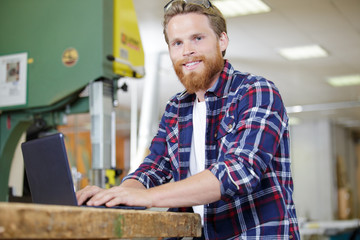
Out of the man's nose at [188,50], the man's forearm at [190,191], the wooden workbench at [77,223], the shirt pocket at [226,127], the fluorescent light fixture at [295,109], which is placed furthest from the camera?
the fluorescent light fixture at [295,109]

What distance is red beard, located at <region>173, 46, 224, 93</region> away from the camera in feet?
5.71

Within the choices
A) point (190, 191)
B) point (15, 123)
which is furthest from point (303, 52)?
point (190, 191)

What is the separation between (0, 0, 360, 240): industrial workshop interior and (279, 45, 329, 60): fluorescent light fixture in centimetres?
2

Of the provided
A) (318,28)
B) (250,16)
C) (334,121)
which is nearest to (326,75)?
(318,28)

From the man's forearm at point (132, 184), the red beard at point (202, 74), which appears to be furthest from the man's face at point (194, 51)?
the man's forearm at point (132, 184)

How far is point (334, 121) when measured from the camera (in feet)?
47.3

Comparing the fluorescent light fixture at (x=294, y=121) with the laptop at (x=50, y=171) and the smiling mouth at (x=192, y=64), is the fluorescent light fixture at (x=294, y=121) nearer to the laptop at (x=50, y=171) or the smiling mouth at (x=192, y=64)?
the smiling mouth at (x=192, y=64)

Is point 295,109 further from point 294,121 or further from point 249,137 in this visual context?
point 249,137

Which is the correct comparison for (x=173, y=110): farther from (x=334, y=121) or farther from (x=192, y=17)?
(x=334, y=121)

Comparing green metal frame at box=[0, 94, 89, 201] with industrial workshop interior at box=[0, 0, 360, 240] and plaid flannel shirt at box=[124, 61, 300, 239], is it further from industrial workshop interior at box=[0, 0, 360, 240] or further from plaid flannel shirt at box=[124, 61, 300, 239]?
plaid flannel shirt at box=[124, 61, 300, 239]

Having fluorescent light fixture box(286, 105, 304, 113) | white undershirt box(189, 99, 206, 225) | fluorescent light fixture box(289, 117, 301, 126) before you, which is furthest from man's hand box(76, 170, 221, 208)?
fluorescent light fixture box(289, 117, 301, 126)

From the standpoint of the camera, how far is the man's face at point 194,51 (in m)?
1.74

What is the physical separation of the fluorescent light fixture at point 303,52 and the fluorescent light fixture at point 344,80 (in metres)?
1.58

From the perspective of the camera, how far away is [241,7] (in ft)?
19.2
